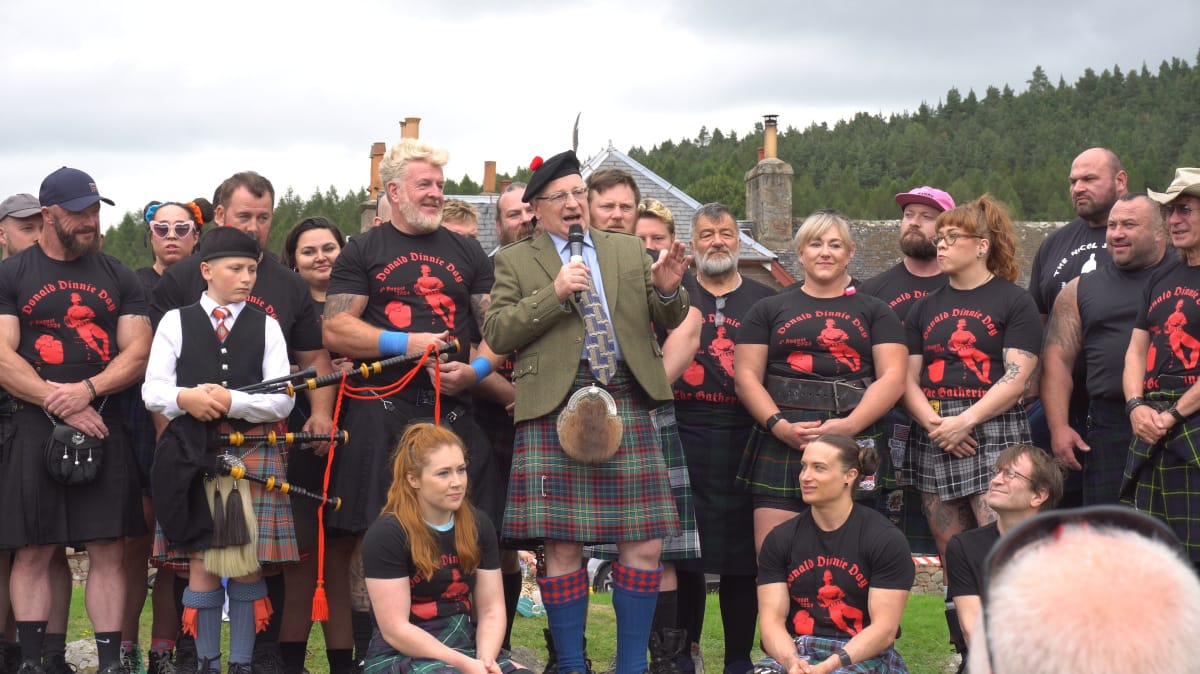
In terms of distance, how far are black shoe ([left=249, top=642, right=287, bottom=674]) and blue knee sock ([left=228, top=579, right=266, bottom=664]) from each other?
18 centimetres

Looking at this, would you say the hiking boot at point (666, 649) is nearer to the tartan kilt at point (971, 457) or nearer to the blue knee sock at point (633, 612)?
the blue knee sock at point (633, 612)

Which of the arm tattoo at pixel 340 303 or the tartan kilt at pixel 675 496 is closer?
the arm tattoo at pixel 340 303

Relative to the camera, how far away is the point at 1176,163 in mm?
75062

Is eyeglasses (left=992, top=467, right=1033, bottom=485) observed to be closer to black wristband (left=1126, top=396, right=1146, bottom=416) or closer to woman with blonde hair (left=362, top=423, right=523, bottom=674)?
black wristband (left=1126, top=396, right=1146, bottom=416)

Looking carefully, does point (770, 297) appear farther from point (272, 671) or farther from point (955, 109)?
point (955, 109)

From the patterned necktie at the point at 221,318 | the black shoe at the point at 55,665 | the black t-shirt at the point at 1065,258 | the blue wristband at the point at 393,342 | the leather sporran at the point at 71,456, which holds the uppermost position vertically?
the black t-shirt at the point at 1065,258

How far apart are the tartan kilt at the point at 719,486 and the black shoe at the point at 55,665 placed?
2.68 meters

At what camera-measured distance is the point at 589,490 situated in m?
4.75

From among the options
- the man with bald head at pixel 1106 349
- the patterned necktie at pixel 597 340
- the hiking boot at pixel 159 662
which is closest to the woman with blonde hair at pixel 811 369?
the patterned necktie at pixel 597 340

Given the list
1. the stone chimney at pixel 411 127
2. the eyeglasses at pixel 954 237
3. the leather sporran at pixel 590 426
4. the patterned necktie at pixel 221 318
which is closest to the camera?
the leather sporran at pixel 590 426

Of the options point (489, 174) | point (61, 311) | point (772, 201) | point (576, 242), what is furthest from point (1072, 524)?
point (772, 201)

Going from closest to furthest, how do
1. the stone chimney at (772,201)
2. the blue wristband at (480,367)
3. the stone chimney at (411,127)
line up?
the blue wristband at (480,367), the stone chimney at (411,127), the stone chimney at (772,201)

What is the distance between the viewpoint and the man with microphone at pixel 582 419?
470cm

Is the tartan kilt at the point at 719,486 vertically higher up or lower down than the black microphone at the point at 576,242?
lower down
